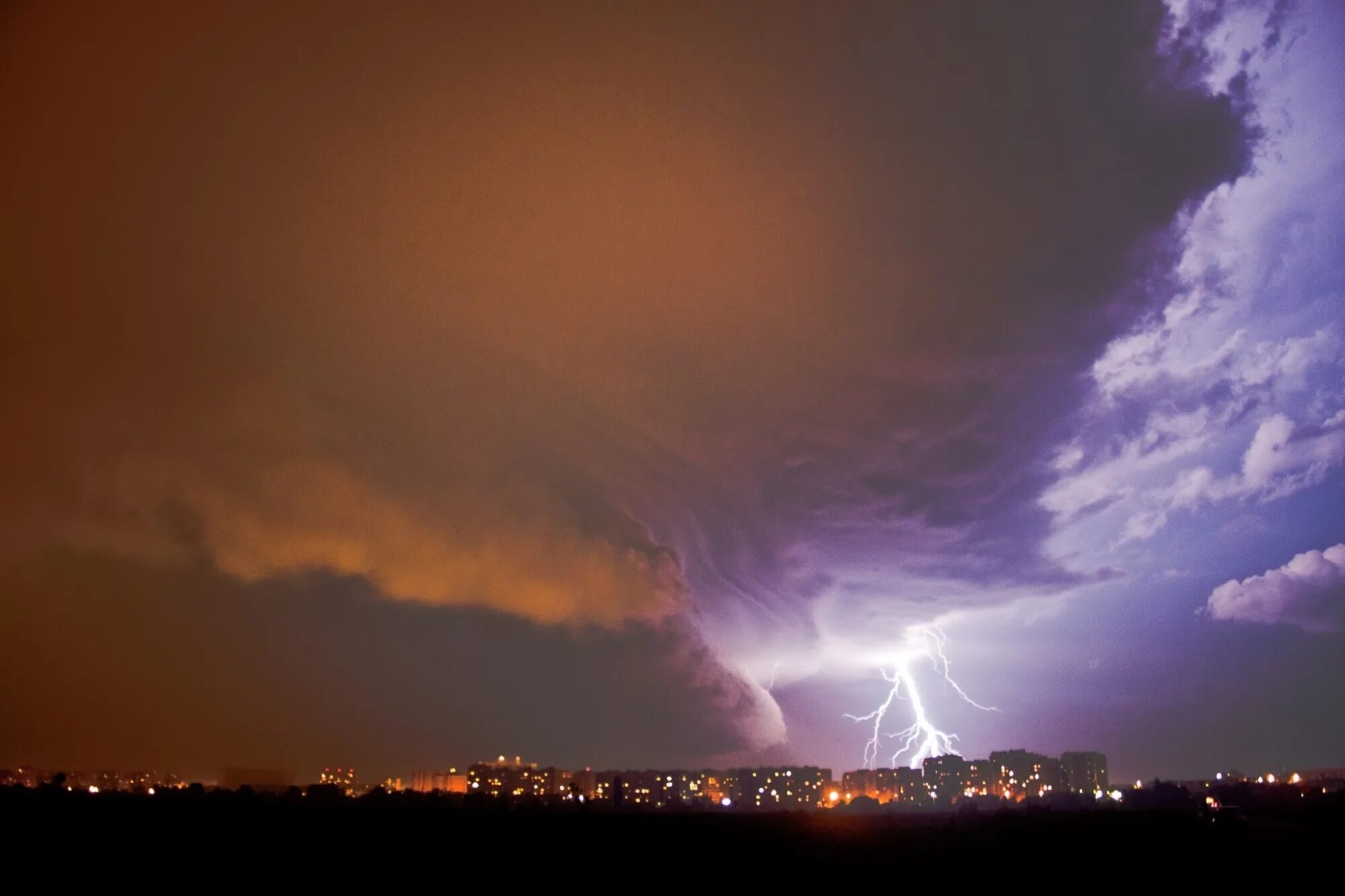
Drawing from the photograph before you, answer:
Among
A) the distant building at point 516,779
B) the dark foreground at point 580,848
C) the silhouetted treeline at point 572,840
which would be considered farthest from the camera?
the distant building at point 516,779

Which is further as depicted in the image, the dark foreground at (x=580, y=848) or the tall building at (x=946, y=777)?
the tall building at (x=946, y=777)

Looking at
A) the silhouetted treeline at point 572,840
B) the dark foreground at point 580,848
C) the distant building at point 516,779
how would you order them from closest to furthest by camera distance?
the dark foreground at point 580,848, the silhouetted treeline at point 572,840, the distant building at point 516,779

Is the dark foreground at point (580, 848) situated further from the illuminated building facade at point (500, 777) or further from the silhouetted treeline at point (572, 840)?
the illuminated building facade at point (500, 777)

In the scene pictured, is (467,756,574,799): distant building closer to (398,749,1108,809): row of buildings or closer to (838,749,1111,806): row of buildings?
(398,749,1108,809): row of buildings

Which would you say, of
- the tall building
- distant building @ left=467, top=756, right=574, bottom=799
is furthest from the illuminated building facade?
the tall building

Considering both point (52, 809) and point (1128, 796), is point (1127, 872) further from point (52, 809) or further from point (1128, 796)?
point (1128, 796)

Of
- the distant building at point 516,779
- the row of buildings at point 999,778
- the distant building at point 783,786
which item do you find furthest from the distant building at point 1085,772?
the distant building at point 516,779

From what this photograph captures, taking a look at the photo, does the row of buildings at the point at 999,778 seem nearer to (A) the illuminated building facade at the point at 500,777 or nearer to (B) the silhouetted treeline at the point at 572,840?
(A) the illuminated building facade at the point at 500,777

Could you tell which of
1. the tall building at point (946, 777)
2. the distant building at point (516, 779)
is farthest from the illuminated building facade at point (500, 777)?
the tall building at point (946, 777)
